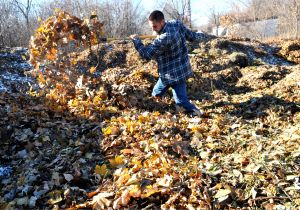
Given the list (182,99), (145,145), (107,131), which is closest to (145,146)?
(145,145)

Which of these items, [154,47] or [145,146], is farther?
[154,47]

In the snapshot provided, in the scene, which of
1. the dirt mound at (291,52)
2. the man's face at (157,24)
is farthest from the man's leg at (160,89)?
the dirt mound at (291,52)

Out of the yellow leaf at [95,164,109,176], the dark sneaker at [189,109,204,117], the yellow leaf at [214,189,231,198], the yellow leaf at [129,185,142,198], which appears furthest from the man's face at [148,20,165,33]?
the yellow leaf at [214,189,231,198]

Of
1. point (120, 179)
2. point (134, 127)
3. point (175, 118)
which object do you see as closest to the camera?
point (120, 179)

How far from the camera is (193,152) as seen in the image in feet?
12.3

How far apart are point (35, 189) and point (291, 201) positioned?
232cm

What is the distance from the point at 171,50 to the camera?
4.93 metres

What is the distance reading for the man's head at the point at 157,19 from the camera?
15.5ft

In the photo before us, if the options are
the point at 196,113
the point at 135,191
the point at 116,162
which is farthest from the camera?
the point at 196,113

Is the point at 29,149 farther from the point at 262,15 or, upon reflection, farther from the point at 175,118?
the point at 262,15

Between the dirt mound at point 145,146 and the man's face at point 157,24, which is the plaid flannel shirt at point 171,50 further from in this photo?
the dirt mound at point 145,146

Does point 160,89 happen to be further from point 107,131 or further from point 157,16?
point 107,131

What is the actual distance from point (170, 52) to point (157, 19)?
54 centimetres

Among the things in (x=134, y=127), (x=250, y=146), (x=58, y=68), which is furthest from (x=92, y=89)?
(x=250, y=146)
